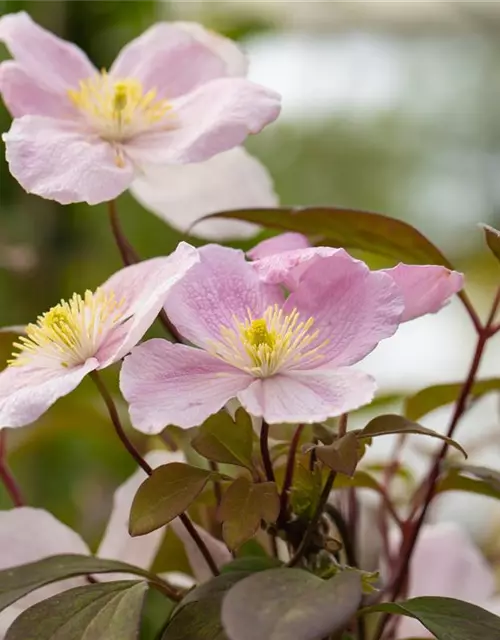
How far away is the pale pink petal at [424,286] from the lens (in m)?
0.38

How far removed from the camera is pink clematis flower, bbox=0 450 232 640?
0.45 m

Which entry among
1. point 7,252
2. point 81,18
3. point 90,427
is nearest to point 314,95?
point 81,18

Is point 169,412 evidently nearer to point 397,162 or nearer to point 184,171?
point 184,171

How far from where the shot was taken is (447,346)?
7.38ft

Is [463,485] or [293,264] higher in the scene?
[293,264]

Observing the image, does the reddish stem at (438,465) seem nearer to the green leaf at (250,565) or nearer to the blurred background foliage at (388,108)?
the green leaf at (250,565)

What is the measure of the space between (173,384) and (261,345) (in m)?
0.04

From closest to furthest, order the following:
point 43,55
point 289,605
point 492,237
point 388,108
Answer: point 289,605 < point 492,237 < point 43,55 < point 388,108

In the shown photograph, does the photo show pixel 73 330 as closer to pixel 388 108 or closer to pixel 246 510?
pixel 246 510

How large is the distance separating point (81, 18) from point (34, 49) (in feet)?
2.98

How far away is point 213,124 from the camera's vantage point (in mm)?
442

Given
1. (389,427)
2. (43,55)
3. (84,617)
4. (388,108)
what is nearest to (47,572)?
(84,617)

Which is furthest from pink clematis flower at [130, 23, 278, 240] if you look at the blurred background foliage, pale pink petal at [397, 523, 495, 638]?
the blurred background foliage

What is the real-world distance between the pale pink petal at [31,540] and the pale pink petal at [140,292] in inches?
→ 4.3
